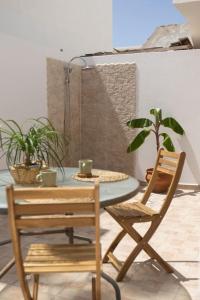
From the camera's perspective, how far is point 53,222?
6.03ft

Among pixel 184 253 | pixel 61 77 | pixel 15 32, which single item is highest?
pixel 15 32

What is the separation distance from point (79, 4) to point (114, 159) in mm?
4446

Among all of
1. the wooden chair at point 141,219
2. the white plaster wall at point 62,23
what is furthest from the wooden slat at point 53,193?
the white plaster wall at point 62,23

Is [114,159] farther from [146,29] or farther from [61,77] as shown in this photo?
[146,29]

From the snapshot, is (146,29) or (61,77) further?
(146,29)

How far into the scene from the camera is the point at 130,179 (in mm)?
2906

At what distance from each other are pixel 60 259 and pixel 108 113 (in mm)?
4989

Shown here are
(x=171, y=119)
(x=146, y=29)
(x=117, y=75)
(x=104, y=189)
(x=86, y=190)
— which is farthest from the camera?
(x=146, y=29)

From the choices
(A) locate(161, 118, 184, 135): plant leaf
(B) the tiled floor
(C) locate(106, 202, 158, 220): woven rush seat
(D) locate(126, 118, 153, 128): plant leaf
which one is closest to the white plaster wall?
(D) locate(126, 118, 153, 128): plant leaf

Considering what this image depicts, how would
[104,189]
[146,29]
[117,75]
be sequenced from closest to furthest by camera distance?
[104,189] < [117,75] < [146,29]

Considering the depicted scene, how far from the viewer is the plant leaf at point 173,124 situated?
6105 mm

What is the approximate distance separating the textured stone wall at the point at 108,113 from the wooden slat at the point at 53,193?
499cm

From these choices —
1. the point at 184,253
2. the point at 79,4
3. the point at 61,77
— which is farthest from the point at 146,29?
the point at 184,253

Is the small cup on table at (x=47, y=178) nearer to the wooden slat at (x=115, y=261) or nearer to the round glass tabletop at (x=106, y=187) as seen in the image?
the round glass tabletop at (x=106, y=187)
